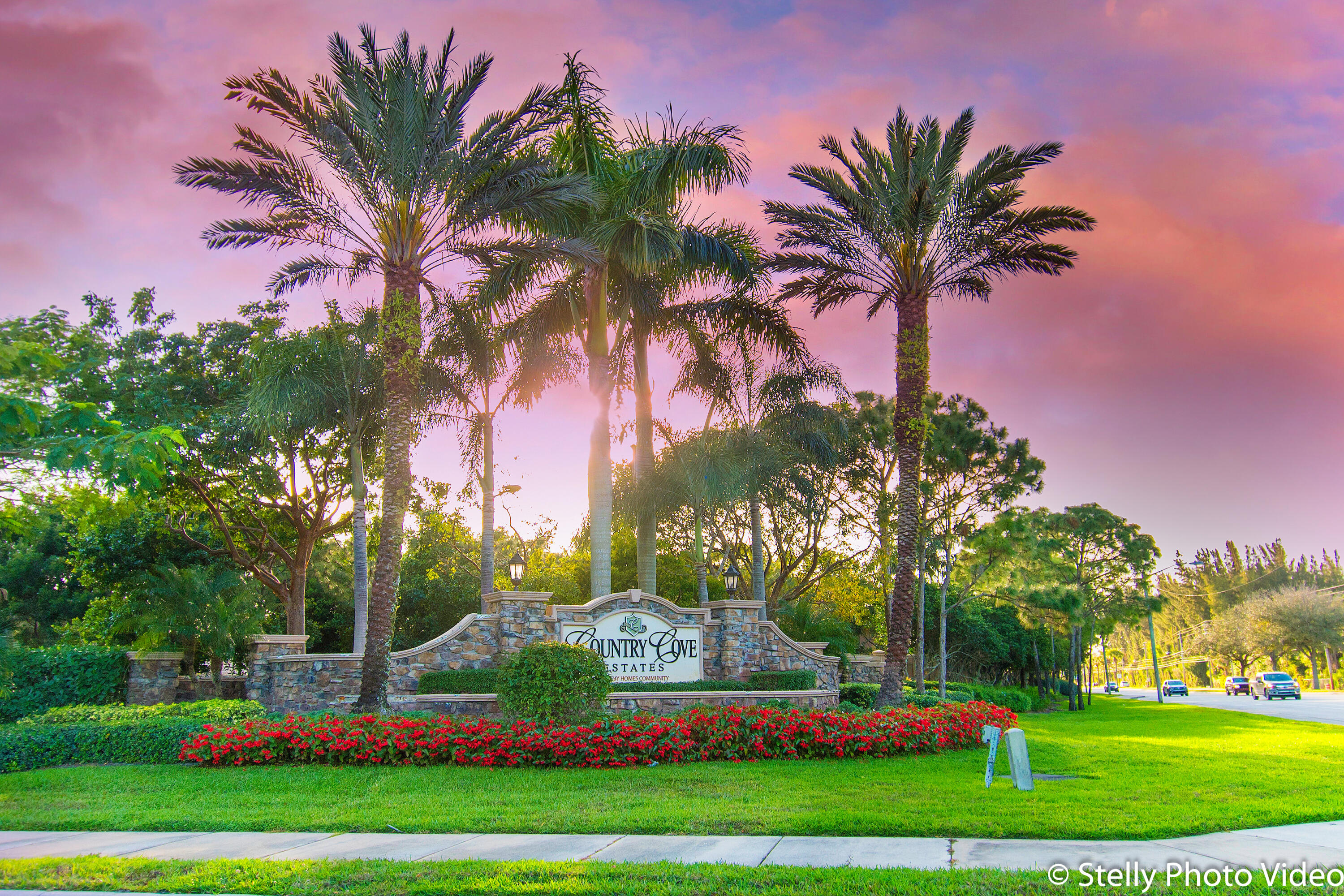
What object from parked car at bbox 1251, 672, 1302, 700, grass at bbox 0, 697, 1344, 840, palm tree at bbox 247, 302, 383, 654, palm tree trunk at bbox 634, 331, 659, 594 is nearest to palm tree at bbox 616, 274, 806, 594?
palm tree trunk at bbox 634, 331, 659, 594

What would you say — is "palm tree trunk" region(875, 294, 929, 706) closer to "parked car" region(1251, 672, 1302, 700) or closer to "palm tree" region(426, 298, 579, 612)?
"palm tree" region(426, 298, 579, 612)

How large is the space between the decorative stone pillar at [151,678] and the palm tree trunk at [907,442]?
1637 centimetres

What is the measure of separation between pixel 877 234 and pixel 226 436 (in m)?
18.2

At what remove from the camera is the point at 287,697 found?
16.3m

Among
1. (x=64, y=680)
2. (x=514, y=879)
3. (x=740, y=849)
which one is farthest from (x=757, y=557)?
(x=514, y=879)

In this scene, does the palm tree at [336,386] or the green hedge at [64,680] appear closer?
the green hedge at [64,680]

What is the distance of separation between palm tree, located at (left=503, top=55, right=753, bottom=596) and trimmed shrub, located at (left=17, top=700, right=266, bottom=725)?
765 cm

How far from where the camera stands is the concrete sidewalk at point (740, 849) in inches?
241

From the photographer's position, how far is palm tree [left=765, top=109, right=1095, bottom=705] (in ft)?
55.8

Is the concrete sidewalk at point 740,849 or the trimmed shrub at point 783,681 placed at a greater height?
the concrete sidewalk at point 740,849

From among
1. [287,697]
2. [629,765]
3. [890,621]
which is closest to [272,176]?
[287,697]

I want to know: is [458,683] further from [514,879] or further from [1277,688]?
[1277,688]

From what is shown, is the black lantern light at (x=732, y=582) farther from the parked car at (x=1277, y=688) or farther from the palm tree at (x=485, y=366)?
the parked car at (x=1277, y=688)

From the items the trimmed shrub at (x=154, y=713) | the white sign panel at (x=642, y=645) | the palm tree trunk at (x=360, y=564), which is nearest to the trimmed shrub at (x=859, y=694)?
the white sign panel at (x=642, y=645)
